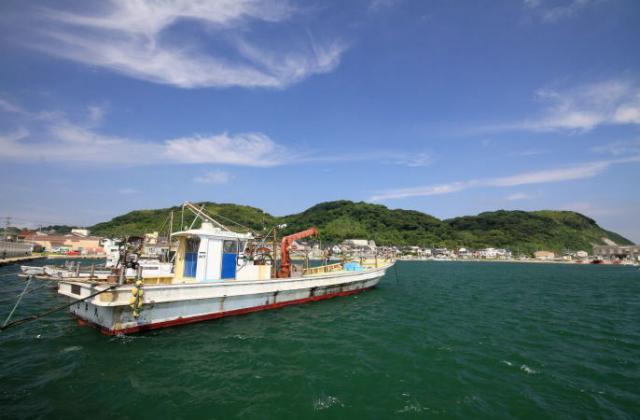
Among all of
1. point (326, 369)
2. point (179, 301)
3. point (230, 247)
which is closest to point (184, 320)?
point (179, 301)

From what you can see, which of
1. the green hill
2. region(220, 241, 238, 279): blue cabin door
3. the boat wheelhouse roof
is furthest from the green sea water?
the green hill

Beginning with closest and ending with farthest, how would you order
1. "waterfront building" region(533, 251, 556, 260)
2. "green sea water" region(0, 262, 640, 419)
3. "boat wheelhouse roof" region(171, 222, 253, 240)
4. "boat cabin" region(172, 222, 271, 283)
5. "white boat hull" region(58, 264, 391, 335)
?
"green sea water" region(0, 262, 640, 419), "white boat hull" region(58, 264, 391, 335), "boat wheelhouse roof" region(171, 222, 253, 240), "boat cabin" region(172, 222, 271, 283), "waterfront building" region(533, 251, 556, 260)

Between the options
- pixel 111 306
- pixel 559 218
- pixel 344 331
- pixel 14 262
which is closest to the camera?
pixel 111 306

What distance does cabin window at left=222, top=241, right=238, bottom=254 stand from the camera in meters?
17.4

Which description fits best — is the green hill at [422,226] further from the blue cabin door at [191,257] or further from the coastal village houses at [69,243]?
the blue cabin door at [191,257]

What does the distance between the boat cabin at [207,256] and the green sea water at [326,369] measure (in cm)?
259

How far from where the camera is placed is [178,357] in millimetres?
10961

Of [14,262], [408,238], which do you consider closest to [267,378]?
[14,262]

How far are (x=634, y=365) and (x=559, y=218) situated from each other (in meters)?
225

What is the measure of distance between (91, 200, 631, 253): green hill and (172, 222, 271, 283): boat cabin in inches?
4866

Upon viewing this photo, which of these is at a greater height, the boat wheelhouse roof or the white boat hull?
the boat wheelhouse roof

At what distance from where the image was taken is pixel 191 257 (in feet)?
55.5

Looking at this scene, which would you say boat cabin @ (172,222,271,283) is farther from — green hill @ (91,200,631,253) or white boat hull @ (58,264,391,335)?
green hill @ (91,200,631,253)

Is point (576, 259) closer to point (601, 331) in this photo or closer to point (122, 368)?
point (601, 331)
